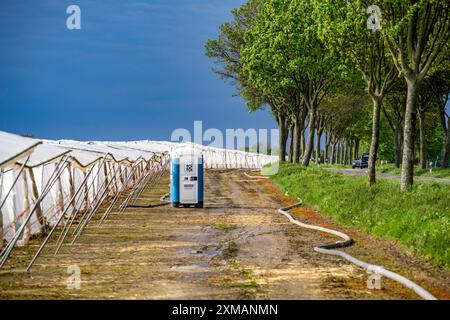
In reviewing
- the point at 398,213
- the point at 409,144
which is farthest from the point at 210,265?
the point at 409,144

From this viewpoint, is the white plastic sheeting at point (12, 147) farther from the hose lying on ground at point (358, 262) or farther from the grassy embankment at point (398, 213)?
the grassy embankment at point (398, 213)

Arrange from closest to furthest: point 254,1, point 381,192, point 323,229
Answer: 1. point 323,229
2. point 381,192
3. point 254,1

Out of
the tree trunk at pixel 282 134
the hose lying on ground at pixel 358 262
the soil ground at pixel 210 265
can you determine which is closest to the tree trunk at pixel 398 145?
the tree trunk at pixel 282 134

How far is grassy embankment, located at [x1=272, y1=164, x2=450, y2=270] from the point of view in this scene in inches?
544

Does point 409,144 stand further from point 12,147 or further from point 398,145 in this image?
point 398,145

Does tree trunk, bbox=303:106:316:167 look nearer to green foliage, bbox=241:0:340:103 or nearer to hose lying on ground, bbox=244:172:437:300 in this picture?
green foliage, bbox=241:0:340:103

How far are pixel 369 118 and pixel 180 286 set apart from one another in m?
65.8

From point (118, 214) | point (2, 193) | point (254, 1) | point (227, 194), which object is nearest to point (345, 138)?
point (254, 1)

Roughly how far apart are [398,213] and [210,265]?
706 centimetres

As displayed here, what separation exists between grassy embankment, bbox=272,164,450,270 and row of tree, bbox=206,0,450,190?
1983mm

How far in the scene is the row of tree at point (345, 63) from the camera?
73.4ft

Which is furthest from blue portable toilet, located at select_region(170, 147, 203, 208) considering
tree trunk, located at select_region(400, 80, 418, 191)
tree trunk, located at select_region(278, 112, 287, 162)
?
tree trunk, located at select_region(278, 112, 287, 162)

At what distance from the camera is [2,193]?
1692cm
